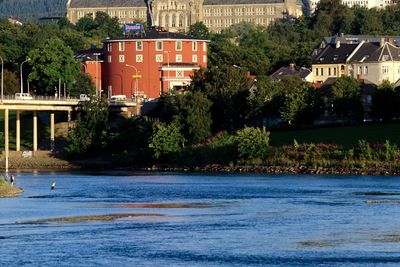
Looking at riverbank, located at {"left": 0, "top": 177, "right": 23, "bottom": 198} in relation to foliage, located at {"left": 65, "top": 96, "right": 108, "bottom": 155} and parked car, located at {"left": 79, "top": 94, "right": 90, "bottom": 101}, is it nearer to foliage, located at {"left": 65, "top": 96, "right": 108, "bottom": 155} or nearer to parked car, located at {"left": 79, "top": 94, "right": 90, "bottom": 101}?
foliage, located at {"left": 65, "top": 96, "right": 108, "bottom": 155}

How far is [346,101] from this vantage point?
436ft

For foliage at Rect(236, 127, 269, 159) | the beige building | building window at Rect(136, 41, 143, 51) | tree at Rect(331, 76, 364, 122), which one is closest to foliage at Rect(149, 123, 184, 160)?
foliage at Rect(236, 127, 269, 159)

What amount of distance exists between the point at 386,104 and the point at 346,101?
384 centimetres

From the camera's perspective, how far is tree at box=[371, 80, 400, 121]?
13062 centimetres

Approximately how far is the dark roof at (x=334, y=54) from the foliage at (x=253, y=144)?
51090mm

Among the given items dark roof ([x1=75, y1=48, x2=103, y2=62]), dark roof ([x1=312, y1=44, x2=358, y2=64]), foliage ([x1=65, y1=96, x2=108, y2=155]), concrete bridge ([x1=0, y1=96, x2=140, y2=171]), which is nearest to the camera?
foliage ([x1=65, y1=96, x2=108, y2=155])

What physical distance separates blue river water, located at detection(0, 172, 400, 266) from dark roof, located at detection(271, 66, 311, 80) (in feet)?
208

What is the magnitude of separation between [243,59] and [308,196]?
92811 millimetres

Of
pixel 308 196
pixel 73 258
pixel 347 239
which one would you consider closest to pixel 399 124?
pixel 308 196

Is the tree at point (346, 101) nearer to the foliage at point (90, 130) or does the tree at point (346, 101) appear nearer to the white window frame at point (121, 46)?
the foliage at point (90, 130)

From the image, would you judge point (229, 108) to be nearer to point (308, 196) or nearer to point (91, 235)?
point (308, 196)

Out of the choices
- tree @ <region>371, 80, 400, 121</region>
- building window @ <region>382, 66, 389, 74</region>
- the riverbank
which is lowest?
→ the riverbank

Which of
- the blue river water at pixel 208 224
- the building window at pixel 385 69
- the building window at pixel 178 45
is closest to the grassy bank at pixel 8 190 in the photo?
the blue river water at pixel 208 224

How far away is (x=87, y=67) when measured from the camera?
558ft
